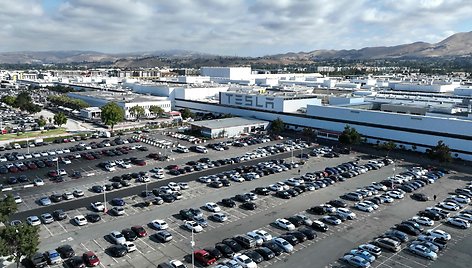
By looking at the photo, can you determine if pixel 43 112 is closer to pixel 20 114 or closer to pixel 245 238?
pixel 20 114

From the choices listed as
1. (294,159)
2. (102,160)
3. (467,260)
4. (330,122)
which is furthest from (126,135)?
(467,260)

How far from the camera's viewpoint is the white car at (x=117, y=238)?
24203 millimetres

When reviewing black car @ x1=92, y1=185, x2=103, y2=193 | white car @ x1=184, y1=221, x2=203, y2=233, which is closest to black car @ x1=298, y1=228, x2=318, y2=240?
white car @ x1=184, y1=221, x2=203, y2=233

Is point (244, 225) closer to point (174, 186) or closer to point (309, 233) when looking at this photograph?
point (309, 233)

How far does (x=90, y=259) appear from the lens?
71.3 ft

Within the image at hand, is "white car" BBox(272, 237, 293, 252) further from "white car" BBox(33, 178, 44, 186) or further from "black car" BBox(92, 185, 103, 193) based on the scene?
"white car" BBox(33, 178, 44, 186)

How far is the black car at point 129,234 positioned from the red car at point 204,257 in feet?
15.8

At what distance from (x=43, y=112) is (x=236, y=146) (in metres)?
54.9

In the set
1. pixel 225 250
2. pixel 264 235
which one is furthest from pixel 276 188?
pixel 225 250

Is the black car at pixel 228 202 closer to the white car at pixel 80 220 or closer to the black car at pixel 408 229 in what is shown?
the white car at pixel 80 220

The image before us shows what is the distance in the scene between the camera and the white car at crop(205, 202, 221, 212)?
98.1 feet

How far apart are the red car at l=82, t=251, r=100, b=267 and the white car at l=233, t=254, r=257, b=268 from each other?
26.2ft

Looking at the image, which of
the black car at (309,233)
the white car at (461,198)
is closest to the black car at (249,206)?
the black car at (309,233)

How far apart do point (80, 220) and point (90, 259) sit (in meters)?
6.41
